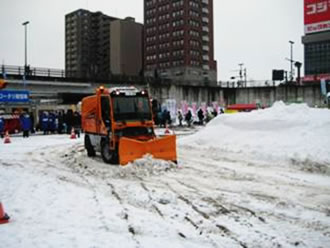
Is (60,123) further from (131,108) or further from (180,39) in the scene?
(180,39)

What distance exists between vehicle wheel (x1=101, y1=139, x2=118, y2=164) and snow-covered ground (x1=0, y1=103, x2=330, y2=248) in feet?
1.33

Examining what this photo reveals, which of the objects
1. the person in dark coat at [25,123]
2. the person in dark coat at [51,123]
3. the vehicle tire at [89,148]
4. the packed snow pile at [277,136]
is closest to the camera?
the packed snow pile at [277,136]

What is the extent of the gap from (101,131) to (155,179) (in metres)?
3.91

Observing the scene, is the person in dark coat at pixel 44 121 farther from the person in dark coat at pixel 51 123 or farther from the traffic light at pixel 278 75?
the traffic light at pixel 278 75

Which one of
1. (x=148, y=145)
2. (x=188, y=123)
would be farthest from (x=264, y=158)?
(x=188, y=123)

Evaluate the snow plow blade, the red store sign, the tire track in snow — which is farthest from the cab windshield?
the red store sign

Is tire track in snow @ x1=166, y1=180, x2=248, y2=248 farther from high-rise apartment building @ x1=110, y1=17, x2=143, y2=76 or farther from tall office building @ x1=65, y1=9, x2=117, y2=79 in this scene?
tall office building @ x1=65, y1=9, x2=117, y2=79

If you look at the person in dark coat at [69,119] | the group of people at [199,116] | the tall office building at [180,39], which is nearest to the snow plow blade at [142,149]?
the person in dark coat at [69,119]

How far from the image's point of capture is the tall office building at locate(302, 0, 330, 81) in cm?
7556

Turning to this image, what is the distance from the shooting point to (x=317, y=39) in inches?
3132

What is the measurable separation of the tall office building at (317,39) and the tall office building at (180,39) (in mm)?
29050

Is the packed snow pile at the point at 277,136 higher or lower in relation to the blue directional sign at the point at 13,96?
lower

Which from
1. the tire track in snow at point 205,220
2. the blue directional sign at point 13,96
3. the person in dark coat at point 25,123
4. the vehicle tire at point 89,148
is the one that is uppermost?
the blue directional sign at point 13,96

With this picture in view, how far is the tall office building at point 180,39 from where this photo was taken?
103 m
